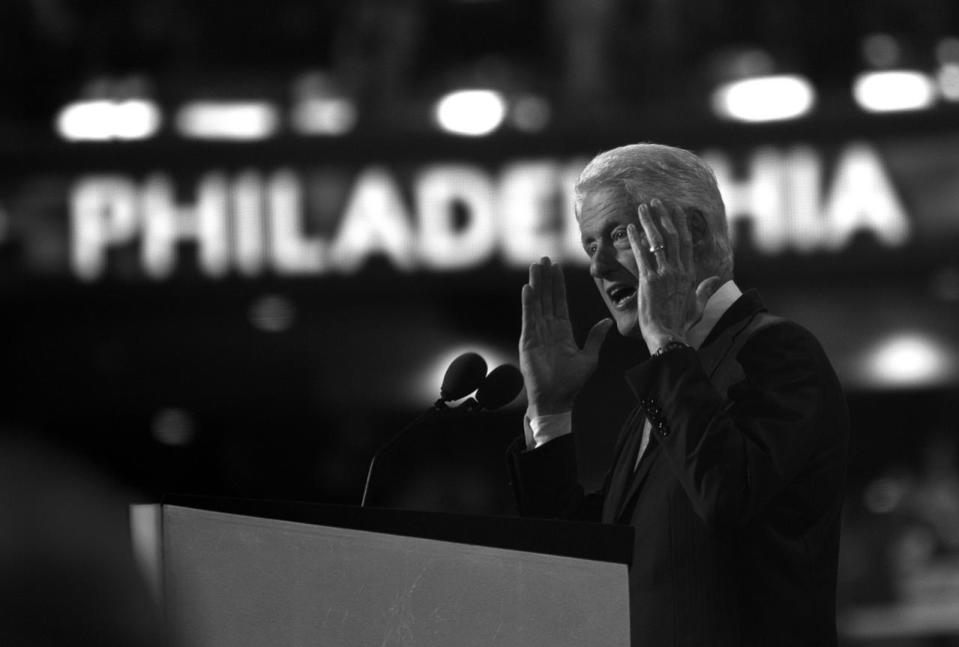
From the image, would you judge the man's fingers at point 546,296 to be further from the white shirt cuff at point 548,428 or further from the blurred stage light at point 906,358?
the blurred stage light at point 906,358

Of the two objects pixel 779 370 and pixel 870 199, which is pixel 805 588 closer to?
pixel 779 370

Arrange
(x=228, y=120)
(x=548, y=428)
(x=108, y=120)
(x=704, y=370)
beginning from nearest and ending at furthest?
(x=704, y=370) < (x=548, y=428) < (x=108, y=120) < (x=228, y=120)

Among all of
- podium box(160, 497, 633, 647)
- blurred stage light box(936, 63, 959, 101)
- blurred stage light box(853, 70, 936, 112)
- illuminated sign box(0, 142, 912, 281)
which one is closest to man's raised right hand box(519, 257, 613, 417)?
podium box(160, 497, 633, 647)

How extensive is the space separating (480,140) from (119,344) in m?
2.07

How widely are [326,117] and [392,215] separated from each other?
56 centimetres

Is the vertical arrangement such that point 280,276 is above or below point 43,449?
above

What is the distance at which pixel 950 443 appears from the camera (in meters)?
8.52

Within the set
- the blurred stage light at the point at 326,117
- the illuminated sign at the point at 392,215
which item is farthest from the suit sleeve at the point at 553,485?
the blurred stage light at the point at 326,117

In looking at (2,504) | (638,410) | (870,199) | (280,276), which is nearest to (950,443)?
(870,199)

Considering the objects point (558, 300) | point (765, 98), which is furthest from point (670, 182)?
point (765, 98)

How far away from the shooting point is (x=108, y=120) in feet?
22.5

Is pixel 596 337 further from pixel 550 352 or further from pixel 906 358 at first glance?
pixel 906 358

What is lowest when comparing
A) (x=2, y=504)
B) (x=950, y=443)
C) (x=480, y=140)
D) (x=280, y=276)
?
(x=950, y=443)

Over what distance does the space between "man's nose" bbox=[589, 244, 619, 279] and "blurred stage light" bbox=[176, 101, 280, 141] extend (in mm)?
5469
